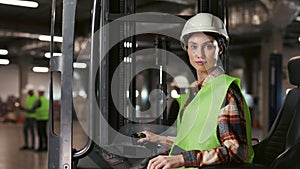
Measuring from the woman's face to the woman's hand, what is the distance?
0.47 m

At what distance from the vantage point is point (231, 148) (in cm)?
183

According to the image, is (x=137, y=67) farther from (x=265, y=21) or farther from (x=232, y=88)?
Answer: (x=265, y=21)

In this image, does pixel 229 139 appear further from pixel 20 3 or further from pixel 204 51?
pixel 20 3

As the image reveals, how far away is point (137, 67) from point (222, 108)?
0.86 m

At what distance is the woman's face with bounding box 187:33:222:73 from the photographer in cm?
199

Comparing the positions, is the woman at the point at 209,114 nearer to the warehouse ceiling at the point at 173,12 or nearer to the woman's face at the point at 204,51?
the woman's face at the point at 204,51

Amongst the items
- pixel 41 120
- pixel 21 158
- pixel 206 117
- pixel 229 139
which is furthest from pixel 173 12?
pixel 229 139

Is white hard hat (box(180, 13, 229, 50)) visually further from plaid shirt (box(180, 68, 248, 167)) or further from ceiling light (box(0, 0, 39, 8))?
ceiling light (box(0, 0, 39, 8))

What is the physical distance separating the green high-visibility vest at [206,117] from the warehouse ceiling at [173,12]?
17.0 ft

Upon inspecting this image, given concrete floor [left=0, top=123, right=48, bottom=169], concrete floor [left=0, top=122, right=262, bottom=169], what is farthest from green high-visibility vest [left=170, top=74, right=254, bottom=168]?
concrete floor [left=0, top=123, right=48, bottom=169]

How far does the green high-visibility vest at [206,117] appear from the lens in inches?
74.9

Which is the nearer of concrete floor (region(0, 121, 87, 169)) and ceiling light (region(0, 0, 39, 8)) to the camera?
concrete floor (region(0, 121, 87, 169))

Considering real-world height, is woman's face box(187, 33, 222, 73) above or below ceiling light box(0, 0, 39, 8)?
below

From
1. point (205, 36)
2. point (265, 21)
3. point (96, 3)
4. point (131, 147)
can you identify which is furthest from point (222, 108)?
point (265, 21)
